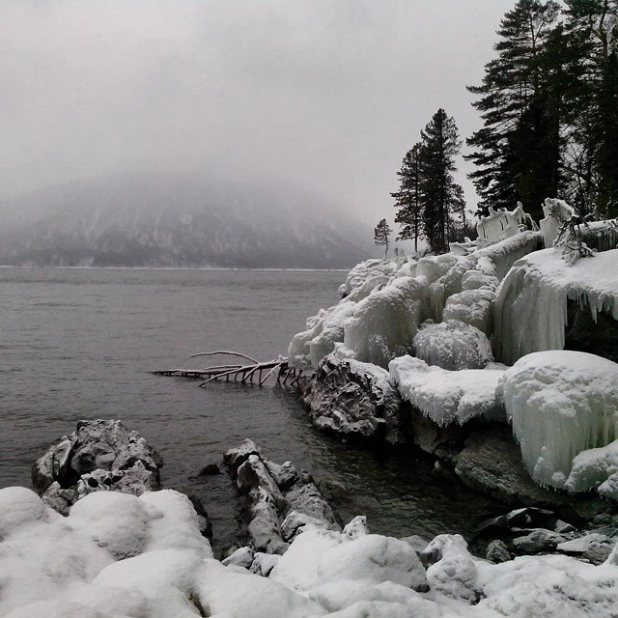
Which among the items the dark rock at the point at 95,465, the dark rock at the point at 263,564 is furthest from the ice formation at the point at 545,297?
the dark rock at the point at 95,465

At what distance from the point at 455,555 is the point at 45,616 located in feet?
16.4

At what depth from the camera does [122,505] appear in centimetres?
812

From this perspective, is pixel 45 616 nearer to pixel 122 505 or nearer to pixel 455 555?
pixel 122 505

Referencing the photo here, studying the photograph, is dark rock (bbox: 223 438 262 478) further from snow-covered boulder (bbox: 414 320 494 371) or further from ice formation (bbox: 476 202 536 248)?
ice formation (bbox: 476 202 536 248)

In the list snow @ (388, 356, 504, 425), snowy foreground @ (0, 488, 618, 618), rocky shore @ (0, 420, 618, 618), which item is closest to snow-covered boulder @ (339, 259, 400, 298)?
snow @ (388, 356, 504, 425)

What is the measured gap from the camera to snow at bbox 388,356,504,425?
11383 millimetres

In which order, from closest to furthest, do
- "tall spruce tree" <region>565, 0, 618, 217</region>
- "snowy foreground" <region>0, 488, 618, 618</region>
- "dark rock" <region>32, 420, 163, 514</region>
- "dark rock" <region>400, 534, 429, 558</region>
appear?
"snowy foreground" <region>0, 488, 618, 618</region> → "dark rock" <region>400, 534, 429, 558</region> → "dark rock" <region>32, 420, 163, 514</region> → "tall spruce tree" <region>565, 0, 618, 217</region>

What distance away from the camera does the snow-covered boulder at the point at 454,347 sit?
1470cm

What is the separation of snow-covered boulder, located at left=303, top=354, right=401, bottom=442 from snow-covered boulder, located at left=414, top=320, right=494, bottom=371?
1575mm

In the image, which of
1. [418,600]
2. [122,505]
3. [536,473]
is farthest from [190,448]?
[418,600]

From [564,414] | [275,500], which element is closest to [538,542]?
[564,414]

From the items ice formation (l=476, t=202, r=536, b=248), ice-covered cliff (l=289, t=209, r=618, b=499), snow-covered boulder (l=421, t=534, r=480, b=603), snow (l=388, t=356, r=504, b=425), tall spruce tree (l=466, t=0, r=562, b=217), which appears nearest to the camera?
snow-covered boulder (l=421, t=534, r=480, b=603)

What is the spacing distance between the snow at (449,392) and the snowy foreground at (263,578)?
4.33 meters

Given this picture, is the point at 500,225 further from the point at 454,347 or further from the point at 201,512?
the point at 201,512
